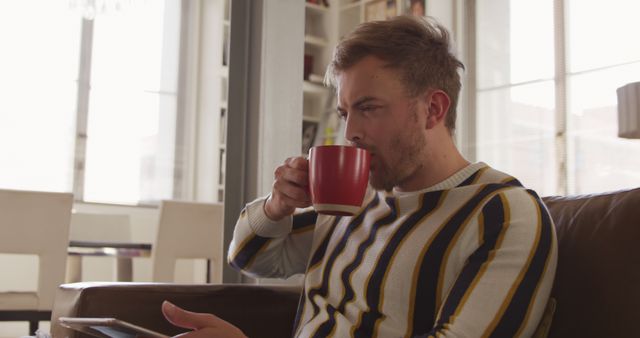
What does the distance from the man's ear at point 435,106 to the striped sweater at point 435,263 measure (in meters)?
0.11

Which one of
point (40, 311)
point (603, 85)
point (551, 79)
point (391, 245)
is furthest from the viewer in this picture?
point (551, 79)

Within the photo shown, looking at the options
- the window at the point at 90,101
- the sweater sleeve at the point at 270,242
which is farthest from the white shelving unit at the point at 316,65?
the sweater sleeve at the point at 270,242

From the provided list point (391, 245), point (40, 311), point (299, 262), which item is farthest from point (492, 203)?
point (40, 311)

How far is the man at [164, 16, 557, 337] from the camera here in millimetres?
976

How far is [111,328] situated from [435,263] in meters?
0.47

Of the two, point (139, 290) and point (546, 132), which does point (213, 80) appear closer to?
point (546, 132)

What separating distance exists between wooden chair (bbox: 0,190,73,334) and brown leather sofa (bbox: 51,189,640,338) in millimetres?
1879

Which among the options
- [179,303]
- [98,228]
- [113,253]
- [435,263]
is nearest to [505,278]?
[435,263]

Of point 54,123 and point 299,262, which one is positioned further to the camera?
point 54,123

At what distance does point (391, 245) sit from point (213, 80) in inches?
192

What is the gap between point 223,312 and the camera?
1390mm

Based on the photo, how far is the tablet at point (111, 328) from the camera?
0.91 m

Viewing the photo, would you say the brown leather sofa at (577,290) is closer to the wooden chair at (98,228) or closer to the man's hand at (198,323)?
the man's hand at (198,323)

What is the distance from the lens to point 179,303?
1357 mm
